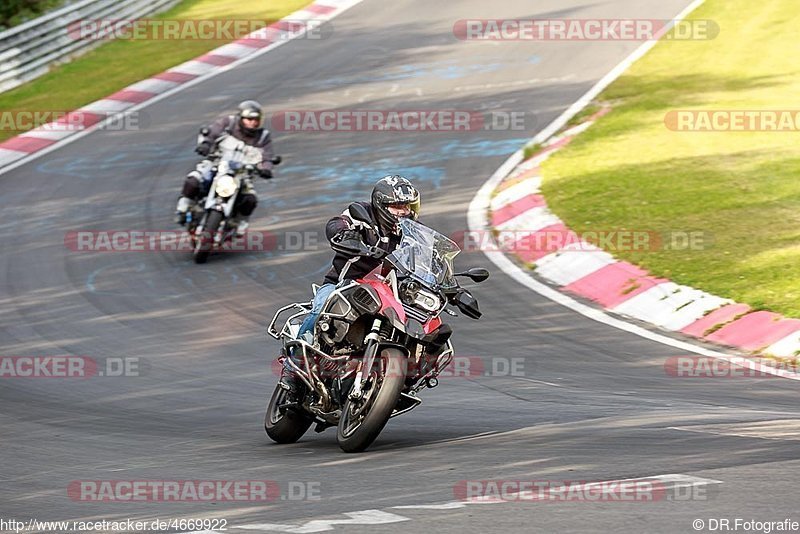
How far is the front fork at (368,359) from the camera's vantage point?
7.71 m

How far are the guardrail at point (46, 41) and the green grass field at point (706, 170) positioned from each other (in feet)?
36.5

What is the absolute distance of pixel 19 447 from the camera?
884cm

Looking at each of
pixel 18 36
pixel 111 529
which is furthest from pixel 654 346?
pixel 18 36

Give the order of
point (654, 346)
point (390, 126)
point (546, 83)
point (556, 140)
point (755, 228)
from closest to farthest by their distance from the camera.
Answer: point (654, 346)
point (755, 228)
point (556, 140)
point (390, 126)
point (546, 83)

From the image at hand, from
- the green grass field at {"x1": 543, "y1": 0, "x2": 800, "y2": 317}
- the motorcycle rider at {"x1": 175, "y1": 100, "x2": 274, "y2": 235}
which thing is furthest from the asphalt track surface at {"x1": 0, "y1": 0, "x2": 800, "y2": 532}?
the green grass field at {"x1": 543, "y1": 0, "x2": 800, "y2": 317}

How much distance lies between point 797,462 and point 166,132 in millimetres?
16166

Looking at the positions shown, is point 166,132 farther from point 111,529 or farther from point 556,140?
point 111,529
